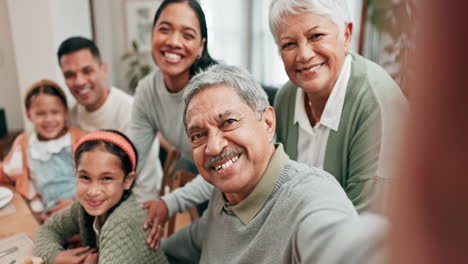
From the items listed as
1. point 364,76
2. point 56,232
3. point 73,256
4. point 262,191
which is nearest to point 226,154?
point 262,191

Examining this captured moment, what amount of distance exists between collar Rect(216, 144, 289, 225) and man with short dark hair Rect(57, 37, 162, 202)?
1087 millimetres

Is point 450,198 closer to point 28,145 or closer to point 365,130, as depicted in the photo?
point 365,130

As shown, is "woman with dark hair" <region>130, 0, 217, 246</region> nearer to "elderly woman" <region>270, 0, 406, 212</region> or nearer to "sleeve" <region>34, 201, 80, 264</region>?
"sleeve" <region>34, 201, 80, 264</region>

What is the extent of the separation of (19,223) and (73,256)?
347 mm

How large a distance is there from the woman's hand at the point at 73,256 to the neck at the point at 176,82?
0.74m

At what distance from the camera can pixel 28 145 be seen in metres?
1.92

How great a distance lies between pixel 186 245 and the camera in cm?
132

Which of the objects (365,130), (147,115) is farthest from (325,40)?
(147,115)

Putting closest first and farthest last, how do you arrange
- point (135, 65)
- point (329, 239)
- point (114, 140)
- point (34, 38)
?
point (329, 239) → point (114, 140) → point (34, 38) → point (135, 65)

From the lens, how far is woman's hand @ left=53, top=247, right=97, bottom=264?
46.9 inches

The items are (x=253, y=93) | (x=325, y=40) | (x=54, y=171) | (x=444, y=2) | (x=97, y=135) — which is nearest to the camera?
(x=444, y=2)

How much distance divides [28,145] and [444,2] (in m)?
2.15

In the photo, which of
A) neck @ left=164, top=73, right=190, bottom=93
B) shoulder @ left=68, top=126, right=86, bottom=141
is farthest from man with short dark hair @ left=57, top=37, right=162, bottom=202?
neck @ left=164, top=73, right=190, bottom=93

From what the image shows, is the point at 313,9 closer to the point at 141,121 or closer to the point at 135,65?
the point at 141,121
